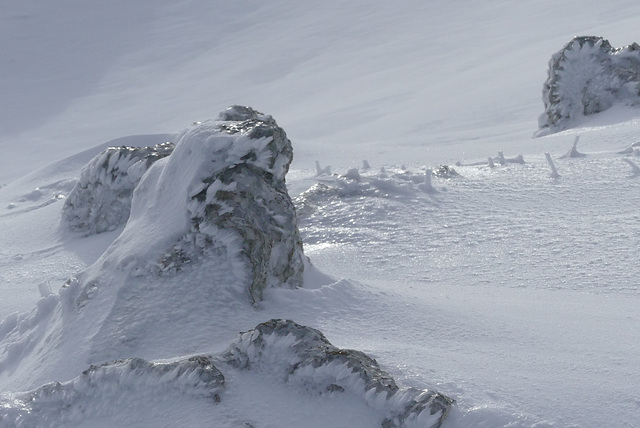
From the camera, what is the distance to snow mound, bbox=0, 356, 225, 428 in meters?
2.34

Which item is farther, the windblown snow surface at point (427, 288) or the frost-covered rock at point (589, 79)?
the frost-covered rock at point (589, 79)

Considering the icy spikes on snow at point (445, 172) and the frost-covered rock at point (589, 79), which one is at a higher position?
the frost-covered rock at point (589, 79)

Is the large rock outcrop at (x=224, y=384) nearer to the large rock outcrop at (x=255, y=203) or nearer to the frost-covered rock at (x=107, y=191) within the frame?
the large rock outcrop at (x=255, y=203)

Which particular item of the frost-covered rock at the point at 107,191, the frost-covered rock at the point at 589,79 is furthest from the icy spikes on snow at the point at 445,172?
the frost-covered rock at the point at 589,79

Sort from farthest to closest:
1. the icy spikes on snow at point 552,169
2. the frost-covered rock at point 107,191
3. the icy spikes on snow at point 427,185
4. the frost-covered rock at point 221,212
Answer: the icy spikes on snow at point 552,169
the icy spikes on snow at point 427,185
the frost-covered rock at point 107,191
the frost-covered rock at point 221,212

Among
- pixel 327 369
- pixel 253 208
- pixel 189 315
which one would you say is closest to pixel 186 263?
pixel 189 315

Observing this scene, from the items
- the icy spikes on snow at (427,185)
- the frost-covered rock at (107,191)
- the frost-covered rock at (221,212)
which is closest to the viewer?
the frost-covered rock at (221,212)

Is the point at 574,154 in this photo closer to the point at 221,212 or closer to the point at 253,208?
the point at 253,208

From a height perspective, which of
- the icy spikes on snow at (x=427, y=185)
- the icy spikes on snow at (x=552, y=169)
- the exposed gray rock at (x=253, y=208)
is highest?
the exposed gray rock at (x=253, y=208)

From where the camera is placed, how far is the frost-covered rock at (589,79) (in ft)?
25.6

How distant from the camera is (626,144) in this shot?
595 centimetres

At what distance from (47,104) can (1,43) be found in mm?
5679

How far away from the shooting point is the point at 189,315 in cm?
281

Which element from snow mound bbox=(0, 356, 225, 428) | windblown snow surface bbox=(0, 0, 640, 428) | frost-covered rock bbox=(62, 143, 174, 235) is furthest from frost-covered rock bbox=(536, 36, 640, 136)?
snow mound bbox=(0, 356, 225, 428)
